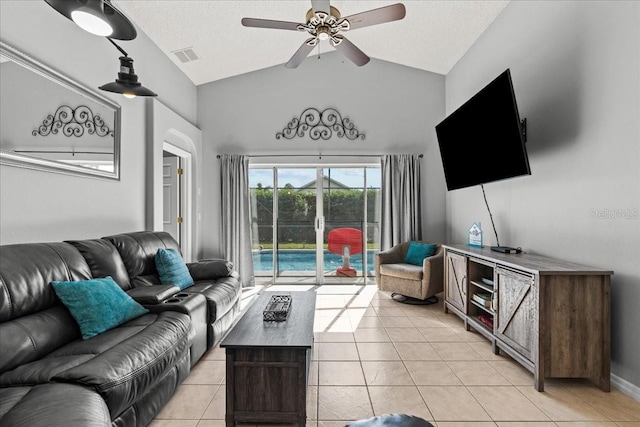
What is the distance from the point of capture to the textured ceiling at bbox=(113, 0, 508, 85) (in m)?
3.49

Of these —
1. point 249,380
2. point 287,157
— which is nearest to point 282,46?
point 287,157

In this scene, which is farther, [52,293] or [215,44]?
[215,44]

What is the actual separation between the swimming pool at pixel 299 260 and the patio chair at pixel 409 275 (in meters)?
0.64

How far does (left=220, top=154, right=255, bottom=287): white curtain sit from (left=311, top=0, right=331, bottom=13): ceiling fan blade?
305 centimetres

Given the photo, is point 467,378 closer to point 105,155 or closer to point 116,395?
point 116,395

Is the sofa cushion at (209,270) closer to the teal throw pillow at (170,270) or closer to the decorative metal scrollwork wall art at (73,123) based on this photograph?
the teal throw pillow at (170,270)

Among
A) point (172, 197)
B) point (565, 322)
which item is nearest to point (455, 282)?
point (565, 322)

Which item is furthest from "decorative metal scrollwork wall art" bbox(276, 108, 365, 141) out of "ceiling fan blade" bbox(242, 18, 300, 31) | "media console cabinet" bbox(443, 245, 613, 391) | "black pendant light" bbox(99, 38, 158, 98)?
"media console cabinet" bbox(443, 245, 613, 391)

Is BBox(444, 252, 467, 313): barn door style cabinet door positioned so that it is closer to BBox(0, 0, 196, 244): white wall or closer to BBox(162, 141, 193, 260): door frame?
BBox(0, 0, 196, 244): white wall

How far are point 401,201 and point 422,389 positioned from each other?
10.6 ft

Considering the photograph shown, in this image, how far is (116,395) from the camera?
144 cm

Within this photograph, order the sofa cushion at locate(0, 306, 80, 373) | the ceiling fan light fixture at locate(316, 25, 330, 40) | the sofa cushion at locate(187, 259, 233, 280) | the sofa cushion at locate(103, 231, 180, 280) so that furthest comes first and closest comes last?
the sofa cushion at locate(187, 259, 233, 280)
the sofa cushion at locate(103, 231, 180, 280)
the ceiling fan light fixture at locate(316, 25, 330, 40)
the sofa cushion at locate(0, 306, 80, 373)

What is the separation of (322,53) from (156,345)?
478 cm

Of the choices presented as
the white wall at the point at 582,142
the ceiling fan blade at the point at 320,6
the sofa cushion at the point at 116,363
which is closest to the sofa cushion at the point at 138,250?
the sofa cushion at the point at 116,363
